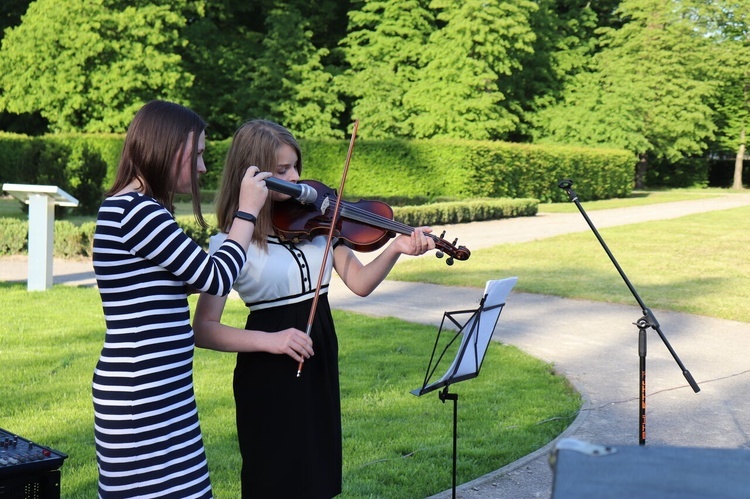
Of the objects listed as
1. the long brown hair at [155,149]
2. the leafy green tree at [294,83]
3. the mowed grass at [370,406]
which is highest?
the leafy green tree at [294,83]

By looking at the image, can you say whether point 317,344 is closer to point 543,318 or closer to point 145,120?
point 145,120

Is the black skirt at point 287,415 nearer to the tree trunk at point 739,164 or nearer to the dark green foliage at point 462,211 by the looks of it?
the dark green foliage at point 462,211

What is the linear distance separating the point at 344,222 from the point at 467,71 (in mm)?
35471

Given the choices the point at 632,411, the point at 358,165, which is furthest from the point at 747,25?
the point at 632,411

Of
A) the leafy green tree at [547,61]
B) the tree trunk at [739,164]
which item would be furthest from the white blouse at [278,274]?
the tree trunk at [739,164]

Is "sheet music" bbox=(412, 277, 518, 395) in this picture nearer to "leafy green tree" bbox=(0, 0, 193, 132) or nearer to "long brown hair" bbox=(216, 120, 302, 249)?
"long brown hair" bbox=(216, 120, 302, 249)

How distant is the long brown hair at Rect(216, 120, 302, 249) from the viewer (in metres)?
2.92

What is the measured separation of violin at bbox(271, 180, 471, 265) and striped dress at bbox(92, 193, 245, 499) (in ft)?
1.64

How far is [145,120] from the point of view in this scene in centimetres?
250

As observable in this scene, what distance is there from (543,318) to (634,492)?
825 cm

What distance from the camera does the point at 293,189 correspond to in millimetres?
2707

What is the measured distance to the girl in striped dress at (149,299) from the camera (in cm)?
243

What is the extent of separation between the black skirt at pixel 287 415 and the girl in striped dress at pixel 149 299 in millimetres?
388

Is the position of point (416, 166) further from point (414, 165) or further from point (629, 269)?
point (629, 269)
